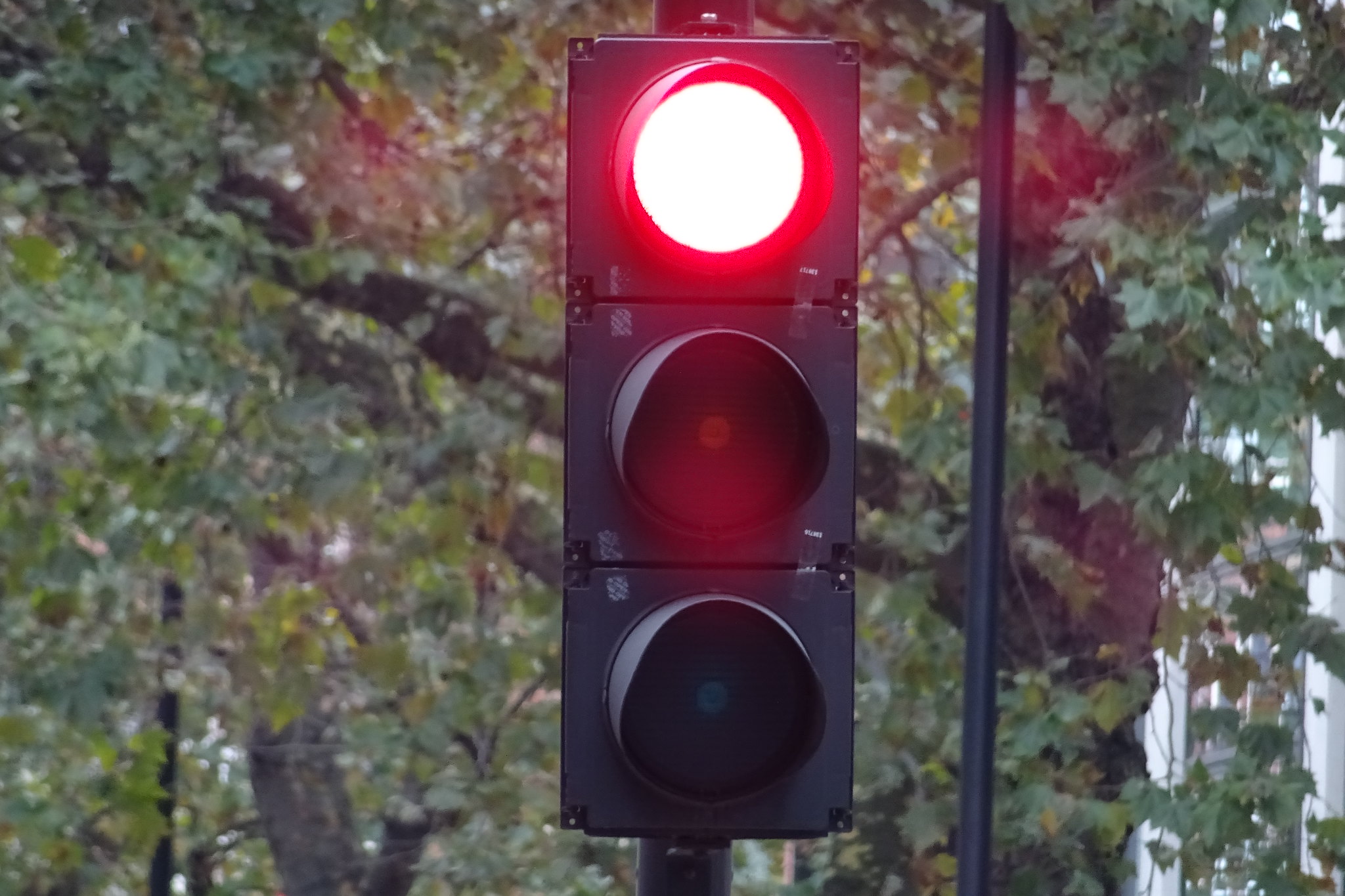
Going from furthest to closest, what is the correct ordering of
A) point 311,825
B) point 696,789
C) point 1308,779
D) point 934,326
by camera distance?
1. point 311,825
2. point 934,326
3. point 1308,779
4. point 696,789

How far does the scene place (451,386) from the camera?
30.1 feet

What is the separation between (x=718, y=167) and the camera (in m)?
2.84

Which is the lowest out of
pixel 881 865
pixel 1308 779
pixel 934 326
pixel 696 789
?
pixel 881 865

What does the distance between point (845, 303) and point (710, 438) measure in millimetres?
284

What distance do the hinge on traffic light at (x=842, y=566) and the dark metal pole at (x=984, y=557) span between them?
145 cm

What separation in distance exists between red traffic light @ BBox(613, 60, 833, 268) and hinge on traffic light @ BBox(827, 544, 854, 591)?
1.45ft

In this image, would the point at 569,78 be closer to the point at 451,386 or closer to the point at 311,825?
the point at 451,386

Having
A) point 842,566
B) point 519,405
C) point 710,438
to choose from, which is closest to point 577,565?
point 710,438

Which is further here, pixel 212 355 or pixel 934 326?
pixel 934 326

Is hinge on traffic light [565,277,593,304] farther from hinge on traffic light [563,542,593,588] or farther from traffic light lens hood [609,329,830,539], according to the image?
hinge on traffic light [563,542,593,588]

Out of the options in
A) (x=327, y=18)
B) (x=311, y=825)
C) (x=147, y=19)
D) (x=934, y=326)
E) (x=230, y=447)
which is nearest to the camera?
(x=327, y=18)

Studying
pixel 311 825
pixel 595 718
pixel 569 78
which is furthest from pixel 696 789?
pixel 311 825

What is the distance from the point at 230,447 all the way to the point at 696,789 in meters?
5.16

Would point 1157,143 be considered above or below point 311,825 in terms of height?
above
